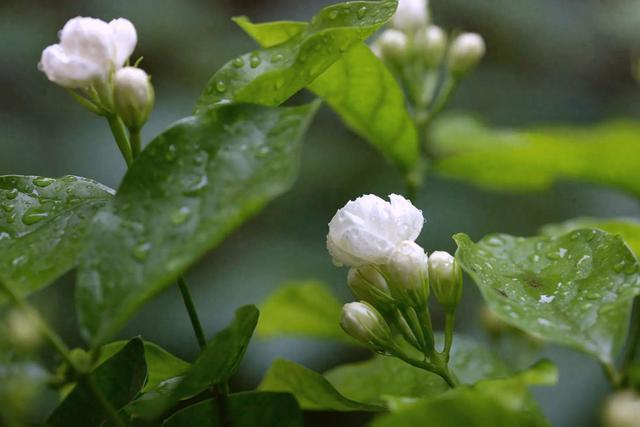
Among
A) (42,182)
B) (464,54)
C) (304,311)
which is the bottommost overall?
(304,311)

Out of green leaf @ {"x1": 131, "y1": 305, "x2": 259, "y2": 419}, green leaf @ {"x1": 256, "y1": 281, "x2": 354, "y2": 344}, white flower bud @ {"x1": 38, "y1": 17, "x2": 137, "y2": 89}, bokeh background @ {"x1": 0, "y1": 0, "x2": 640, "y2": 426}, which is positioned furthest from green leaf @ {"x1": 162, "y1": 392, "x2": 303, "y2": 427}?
bokeh background @ {"x1": 0, "y1": 0, "x2": 640, "y2": 426}

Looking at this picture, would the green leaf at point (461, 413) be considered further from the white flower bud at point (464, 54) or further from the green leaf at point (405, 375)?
the white flower bud at point (464, 54)

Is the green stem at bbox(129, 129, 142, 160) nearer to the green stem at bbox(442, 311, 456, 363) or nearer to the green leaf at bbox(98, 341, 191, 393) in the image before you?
the green leaf at bbox(98, 341, 191, 393)

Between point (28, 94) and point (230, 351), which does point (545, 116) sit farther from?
point (230, 351)

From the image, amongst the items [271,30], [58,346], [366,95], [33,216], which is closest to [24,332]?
[58,346]

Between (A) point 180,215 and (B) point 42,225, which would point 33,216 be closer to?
(B) point 42,225

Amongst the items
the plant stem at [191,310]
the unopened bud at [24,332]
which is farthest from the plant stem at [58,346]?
the plant stem at [191,310]
